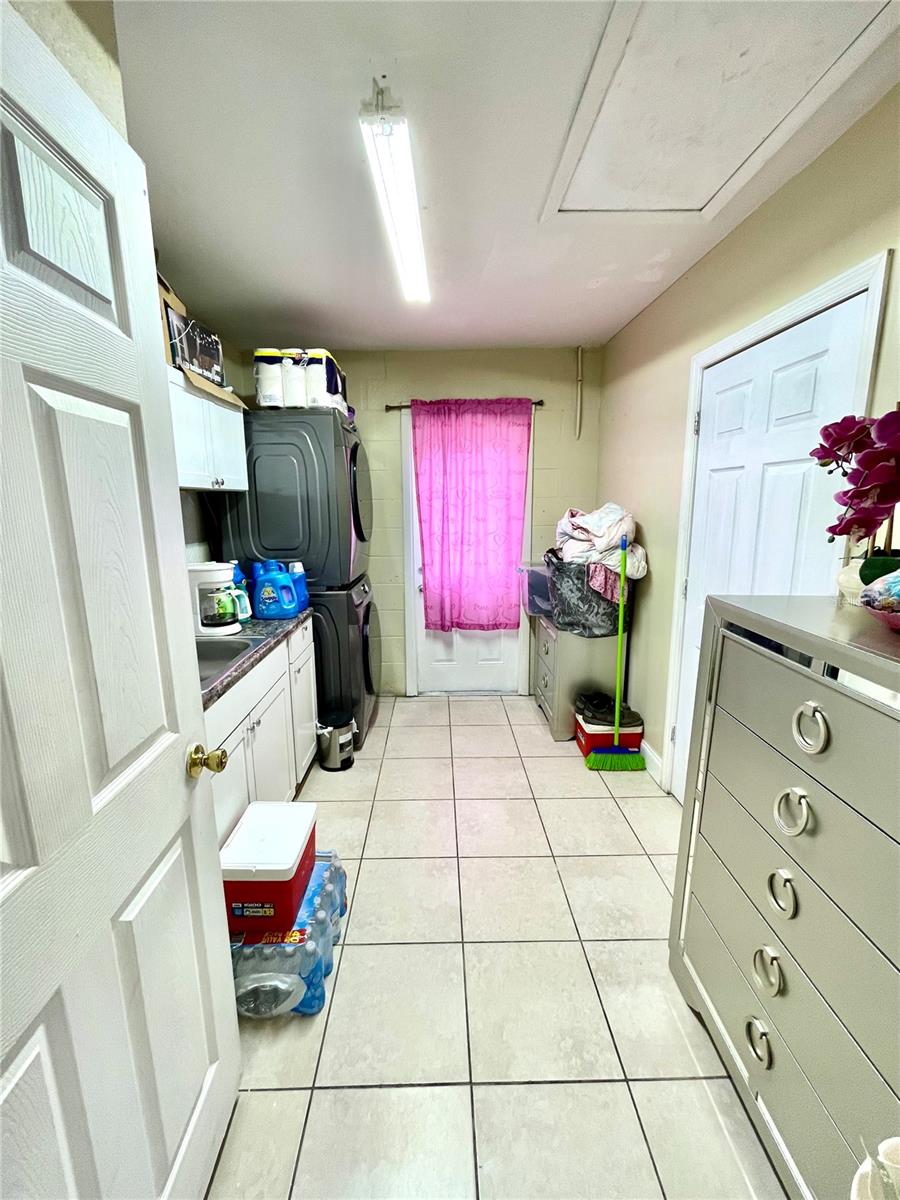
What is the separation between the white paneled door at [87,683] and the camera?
551mm

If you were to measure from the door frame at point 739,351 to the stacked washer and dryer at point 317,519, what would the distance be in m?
1.77

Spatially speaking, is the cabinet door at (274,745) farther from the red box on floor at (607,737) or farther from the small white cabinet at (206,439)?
the red box on floor at (607,737)

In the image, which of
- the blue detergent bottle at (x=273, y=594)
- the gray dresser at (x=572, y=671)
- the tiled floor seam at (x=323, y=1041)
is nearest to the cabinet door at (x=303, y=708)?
the blue detergent bottle at (x=273, y=594)

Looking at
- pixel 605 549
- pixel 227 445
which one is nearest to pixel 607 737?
pixel 605 549

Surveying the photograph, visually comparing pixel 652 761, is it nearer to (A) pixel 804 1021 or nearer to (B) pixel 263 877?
(A) pixel 804 1021

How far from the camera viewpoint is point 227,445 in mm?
2297

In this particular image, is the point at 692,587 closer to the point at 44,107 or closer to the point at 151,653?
the point at 151,653

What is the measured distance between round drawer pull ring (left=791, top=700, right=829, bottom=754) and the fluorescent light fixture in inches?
63.2

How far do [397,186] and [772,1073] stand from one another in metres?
2.46

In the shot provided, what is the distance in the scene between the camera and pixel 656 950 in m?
1.62

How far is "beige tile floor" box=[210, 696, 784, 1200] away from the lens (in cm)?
108

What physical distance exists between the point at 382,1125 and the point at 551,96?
2.66 m

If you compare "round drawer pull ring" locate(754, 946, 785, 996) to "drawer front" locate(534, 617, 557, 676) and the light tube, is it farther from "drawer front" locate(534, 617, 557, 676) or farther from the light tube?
the light tube

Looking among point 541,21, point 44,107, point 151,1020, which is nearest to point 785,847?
point 151,1020
